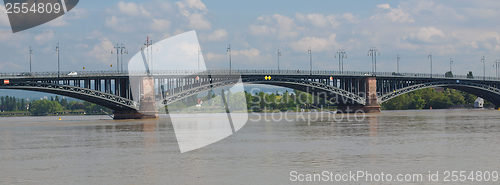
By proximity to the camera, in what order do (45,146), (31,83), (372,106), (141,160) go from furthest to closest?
1. (372,106)
2. (31,83)
3. (45,146)
4. (141,160)

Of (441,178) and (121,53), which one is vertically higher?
(121,53)

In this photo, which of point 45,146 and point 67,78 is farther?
point 67,78

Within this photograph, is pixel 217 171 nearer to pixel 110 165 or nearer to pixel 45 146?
pixel 110 165

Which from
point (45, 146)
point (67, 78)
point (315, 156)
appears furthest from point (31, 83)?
point (315, 156)

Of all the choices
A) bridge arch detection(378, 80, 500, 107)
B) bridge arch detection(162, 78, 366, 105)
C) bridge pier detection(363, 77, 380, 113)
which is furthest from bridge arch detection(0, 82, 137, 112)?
bridge arch detection(378, 80, 500, 107)

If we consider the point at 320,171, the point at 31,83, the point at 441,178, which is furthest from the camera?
the point at 31,83

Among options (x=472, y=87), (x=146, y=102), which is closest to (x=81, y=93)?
(x=146, y=102)

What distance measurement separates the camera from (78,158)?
38500 millimetres

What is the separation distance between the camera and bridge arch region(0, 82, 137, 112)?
10450 centimetres

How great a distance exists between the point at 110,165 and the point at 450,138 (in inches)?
1125

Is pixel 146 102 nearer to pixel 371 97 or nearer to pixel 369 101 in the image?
pixel 369 101

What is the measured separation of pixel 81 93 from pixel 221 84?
28362 mm

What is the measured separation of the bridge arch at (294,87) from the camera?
12150 cm

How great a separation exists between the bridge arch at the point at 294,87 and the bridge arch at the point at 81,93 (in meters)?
7.75
